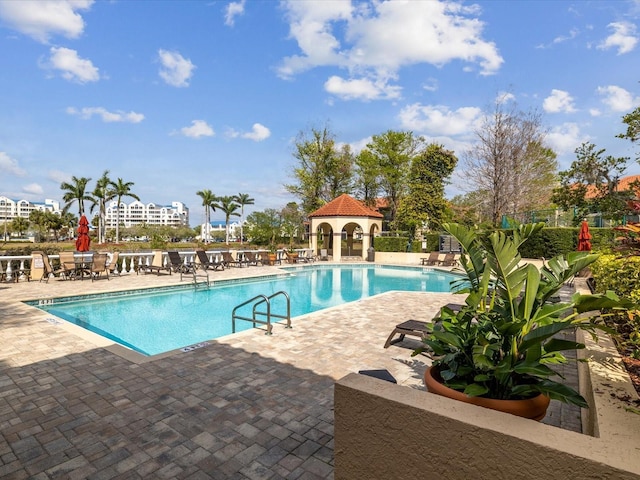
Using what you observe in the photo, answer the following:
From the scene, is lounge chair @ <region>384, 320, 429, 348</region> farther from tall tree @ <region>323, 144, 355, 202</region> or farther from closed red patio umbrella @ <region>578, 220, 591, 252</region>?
tall tree @ <region>323, 144, 355, 202</region>

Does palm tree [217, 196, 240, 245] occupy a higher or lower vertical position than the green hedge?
higher

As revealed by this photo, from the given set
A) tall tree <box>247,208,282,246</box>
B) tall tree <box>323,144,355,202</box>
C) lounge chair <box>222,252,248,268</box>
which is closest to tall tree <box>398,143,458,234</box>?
tall tree <box>323,144,355,202</box>

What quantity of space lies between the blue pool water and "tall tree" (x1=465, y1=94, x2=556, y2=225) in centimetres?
1070

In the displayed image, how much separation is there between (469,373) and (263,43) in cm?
1951

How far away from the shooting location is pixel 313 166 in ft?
133

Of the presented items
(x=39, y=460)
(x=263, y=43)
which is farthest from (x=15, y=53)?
(x=39, y=460)

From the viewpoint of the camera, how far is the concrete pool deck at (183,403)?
3.10 meters

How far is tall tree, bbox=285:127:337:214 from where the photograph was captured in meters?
40.0

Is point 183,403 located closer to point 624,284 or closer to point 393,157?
point 624,284

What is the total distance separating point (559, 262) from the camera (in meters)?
2.91

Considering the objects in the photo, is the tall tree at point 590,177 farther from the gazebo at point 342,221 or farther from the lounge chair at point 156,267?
the gazebo at point 342,221

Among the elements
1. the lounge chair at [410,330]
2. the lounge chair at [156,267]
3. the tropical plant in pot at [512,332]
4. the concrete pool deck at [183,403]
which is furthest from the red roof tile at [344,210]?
the tropical plant in pot at [512,332]

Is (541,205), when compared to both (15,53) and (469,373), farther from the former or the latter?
(15,53)

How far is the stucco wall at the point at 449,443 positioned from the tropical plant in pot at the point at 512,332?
1.47 feet
